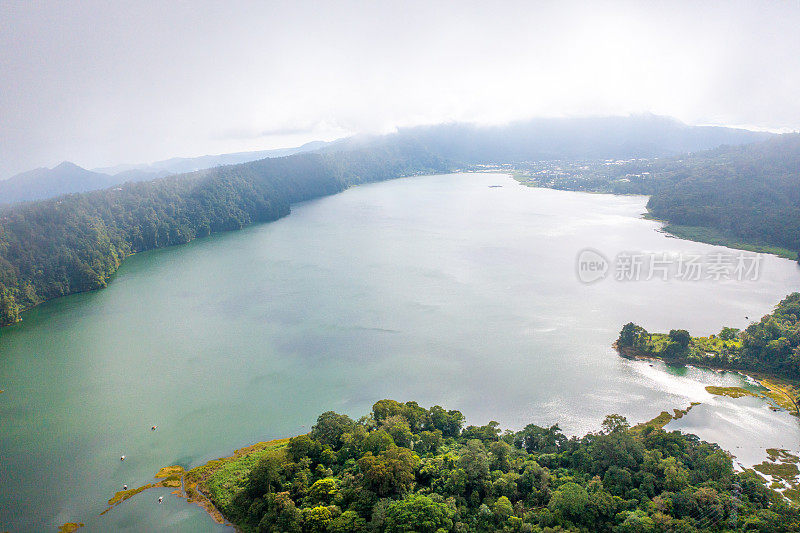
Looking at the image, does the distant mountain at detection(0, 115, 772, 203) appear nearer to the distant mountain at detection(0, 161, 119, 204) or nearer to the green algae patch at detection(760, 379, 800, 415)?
the distant mountain at detection(0, 161, 119, 204)

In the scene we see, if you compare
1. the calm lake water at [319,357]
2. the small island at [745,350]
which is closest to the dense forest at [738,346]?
the small island at [745,350]

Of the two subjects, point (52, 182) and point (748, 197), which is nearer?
point (748, 197)

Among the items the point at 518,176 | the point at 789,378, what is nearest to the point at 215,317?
the point at 789,378

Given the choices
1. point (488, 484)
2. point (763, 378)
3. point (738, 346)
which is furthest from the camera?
point (738, 346)

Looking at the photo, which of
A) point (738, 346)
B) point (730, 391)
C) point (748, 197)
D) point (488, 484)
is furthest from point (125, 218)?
point (748, 197)

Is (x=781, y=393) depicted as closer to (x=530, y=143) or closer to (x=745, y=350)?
(x=745, y=350)

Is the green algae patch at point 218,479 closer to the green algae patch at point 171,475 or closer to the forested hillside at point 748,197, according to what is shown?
the green algae patch at point 171,475

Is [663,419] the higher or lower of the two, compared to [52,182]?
lower
